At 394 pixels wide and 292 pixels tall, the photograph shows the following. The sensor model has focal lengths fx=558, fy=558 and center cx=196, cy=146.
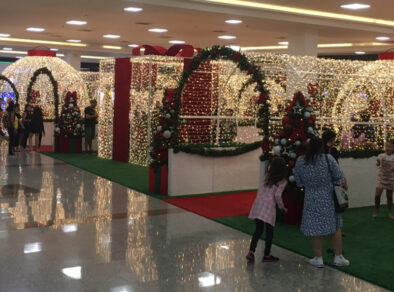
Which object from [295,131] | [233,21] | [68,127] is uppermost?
[233,21]

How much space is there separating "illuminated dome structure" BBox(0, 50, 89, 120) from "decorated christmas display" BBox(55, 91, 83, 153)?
160 cm

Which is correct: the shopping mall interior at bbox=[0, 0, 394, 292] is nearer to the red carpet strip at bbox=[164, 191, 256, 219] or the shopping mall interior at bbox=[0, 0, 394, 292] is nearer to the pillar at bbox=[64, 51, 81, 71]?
the red carpet strip at bbox=[164, 191, 256, 219]

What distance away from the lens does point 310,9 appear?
546 inches

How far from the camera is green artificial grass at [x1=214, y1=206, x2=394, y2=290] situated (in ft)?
19.2

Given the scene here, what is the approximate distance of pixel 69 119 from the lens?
1673 cm

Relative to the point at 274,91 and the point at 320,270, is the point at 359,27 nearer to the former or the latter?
the point at 274,91

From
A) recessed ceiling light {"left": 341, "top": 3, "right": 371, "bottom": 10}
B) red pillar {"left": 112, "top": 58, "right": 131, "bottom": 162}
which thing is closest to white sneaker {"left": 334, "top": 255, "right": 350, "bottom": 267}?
recessed ceiling light {"left": 341, "top": 3, "right": 371, "bottom": 10}

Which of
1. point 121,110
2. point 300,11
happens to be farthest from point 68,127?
point 300,11

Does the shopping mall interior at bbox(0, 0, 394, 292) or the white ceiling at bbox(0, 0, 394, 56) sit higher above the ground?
the white ceiling at bbox(0, 0, 394, 56)

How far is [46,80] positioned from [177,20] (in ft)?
21.2

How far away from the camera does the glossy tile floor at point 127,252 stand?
5316mm

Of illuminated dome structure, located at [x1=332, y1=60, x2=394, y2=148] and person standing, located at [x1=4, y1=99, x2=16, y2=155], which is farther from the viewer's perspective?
person standing, located at [x1=4, y1=99, x2=16, y2=155]

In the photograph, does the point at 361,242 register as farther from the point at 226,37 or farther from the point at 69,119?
the point at 226,37

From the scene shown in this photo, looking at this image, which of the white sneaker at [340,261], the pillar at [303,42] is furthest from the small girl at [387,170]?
the pillar at [303,42]
